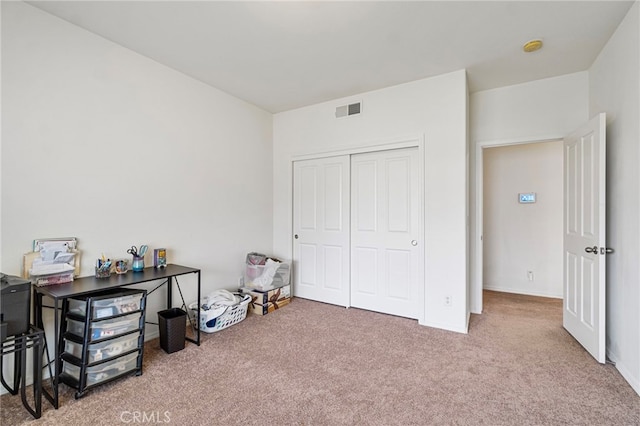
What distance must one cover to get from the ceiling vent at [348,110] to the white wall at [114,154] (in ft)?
4.04

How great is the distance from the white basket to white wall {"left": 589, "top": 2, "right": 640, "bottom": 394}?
3273 millimetres

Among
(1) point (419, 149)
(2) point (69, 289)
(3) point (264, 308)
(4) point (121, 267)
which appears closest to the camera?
(2) point (69, 289)

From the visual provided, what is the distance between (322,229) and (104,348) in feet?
8.55

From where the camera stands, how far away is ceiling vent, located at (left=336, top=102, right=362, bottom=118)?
3.65 meters

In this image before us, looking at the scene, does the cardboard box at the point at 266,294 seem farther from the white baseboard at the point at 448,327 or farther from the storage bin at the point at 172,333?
the white baseboard at the point at 448,327

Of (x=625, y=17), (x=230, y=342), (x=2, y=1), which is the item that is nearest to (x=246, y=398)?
(x=230, y=342)

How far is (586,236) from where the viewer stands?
2590 millimetres

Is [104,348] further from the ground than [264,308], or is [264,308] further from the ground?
[104,348]

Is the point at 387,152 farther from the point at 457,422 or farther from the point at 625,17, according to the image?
the point at 457,422

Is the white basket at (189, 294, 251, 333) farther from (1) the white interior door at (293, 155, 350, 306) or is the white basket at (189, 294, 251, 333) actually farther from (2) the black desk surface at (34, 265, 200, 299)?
(1) the white interior door at (293, 155, 350, 306)

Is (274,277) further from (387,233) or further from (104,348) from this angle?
(104,348)

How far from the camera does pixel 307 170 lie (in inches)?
163

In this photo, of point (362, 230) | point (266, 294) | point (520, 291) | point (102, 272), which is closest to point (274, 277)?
point (266, 294)

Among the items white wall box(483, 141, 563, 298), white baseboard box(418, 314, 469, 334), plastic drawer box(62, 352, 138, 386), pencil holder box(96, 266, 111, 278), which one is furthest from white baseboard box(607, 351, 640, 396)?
pencil holder box(96, 266, 111, 278)
